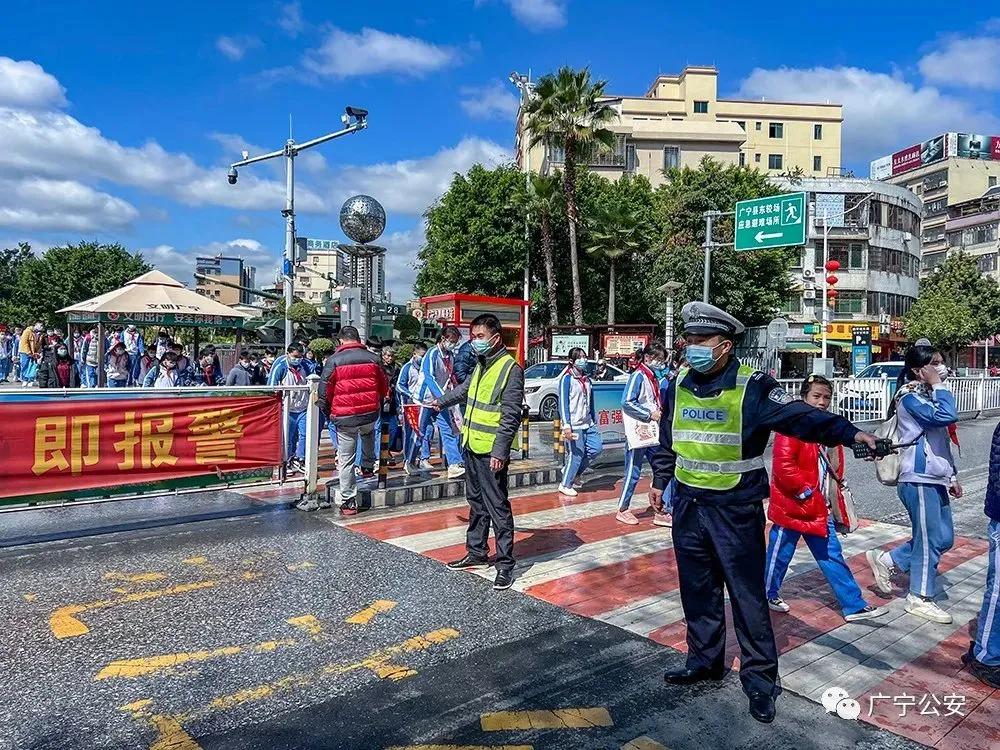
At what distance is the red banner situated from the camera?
645 cm

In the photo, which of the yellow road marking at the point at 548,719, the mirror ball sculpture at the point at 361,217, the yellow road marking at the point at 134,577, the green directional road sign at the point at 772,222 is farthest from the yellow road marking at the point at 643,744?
the green directional road sign at the point at 772,222

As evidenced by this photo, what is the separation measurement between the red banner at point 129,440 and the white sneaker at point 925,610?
6.08 m

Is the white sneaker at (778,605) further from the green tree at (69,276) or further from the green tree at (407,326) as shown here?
the green tree at (69,276)

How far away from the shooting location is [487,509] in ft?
18.6

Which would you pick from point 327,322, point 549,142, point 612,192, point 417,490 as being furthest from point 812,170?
point 417,490

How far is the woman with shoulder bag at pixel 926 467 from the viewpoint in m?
4.91

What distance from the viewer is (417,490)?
852 cm

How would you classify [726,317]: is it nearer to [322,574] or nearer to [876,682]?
[876,682]

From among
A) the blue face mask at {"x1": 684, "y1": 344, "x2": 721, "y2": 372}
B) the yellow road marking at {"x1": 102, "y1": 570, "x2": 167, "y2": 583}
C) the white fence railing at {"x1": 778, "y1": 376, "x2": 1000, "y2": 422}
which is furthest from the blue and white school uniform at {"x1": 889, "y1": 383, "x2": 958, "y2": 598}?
the white fence railing at {"x1": 778, "y1": 376, "x2": 1000, "y2": 422}

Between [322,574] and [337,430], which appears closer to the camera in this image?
[322,574]

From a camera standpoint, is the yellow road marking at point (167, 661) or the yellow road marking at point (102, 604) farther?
the yellow road marking at point (102, 604)

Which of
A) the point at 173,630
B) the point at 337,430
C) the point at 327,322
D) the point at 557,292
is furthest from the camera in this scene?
the point at 557,292

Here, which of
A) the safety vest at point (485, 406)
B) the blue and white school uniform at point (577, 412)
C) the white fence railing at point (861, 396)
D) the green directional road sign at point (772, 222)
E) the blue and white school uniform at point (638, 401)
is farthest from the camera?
the green directional road sign at point (772, 222)

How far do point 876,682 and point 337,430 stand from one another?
521 cm
